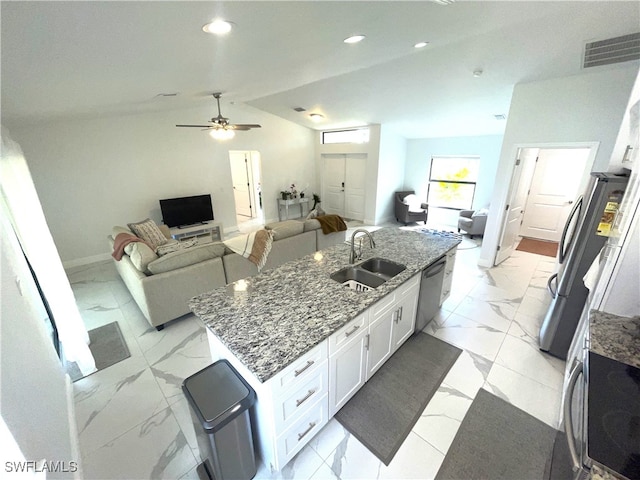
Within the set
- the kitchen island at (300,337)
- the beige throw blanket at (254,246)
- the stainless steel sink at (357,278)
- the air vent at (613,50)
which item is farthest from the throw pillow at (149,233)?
the air vent at (613,50)

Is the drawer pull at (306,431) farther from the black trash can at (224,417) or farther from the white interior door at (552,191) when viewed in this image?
the white interior door at (552,191)

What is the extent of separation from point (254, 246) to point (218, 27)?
2186 mm

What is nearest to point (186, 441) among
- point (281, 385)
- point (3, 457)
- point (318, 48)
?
point (281, 385)

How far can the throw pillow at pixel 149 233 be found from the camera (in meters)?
3.91

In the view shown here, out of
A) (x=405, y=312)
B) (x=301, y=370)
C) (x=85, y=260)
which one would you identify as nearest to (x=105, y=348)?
(x=301, y=370)

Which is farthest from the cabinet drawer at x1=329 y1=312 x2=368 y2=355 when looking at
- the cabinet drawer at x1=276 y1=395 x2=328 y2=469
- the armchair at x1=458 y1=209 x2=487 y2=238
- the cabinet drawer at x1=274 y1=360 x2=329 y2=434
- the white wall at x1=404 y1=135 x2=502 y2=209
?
the white wall at x1=404 y1=135 x2=502 y2=209

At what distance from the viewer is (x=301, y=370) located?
1.31 m

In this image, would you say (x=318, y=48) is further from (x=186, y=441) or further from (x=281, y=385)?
(x=186, y=441)

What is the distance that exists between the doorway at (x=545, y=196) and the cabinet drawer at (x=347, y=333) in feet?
11.9

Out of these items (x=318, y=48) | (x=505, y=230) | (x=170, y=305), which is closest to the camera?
(x=318, y=48)

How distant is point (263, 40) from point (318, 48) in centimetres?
59

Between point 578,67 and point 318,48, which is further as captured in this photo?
point 578,67

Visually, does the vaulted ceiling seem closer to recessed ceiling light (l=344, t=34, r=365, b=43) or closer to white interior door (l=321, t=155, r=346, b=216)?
recessed ceiling light (l=344, t=34, r=365, b=43)

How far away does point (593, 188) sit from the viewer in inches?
76.0
